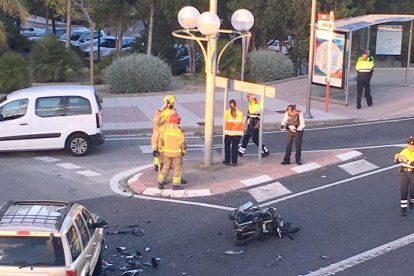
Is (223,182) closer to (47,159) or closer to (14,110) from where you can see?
(47,159)

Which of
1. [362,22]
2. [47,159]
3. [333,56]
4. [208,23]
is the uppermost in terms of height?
[208,23]

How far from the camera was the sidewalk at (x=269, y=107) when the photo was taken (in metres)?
23.8

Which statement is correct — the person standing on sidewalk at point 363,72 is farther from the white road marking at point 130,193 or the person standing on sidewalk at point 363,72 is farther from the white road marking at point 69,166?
the white road marking at point 69,166

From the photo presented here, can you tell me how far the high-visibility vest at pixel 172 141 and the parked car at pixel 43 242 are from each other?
5.62m

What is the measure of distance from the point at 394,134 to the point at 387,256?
411 inches

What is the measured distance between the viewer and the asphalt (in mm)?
16344

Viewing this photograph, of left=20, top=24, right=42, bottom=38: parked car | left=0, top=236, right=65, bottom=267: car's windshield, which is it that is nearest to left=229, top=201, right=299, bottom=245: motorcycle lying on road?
left=0, top=236, right=65, bottom=267: car's windshield

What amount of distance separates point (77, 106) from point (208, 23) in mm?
4495

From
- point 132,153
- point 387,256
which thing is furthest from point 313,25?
point 387,256

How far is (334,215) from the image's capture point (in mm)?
14203

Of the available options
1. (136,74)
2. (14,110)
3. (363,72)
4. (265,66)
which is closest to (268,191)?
(14,110)

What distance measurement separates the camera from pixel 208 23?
1666cm

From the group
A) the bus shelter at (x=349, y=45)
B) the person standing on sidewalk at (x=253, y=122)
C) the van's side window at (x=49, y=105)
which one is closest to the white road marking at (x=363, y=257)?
the person standing on sidewalk at (x=253, y=122)

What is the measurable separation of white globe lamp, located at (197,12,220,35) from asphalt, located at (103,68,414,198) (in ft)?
9.62
